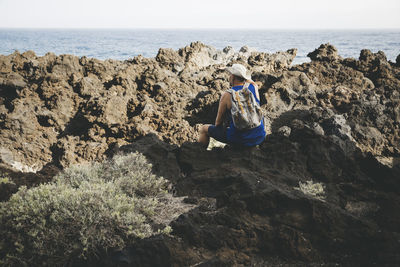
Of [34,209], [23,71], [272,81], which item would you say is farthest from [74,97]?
[272,81]

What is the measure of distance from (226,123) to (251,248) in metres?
2.91

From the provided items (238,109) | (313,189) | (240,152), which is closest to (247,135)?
(240,152)

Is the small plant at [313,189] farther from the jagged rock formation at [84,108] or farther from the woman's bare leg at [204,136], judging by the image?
the jagged rock formation at [84,108]

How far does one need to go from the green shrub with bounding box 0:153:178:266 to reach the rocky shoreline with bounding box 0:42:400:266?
1.28 ft

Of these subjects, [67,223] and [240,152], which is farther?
[240,152]

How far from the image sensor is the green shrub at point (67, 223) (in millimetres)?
3150

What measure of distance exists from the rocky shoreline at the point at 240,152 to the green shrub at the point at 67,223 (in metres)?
0.39

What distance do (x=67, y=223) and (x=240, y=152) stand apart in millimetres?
2896

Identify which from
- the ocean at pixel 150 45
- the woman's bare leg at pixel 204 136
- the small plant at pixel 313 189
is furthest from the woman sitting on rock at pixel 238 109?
the ocean at pixel 150 45

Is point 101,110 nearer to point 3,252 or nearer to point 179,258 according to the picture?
point 3,252

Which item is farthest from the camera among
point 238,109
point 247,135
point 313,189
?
point 247,135

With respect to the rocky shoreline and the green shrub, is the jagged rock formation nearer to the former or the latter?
the rocky shoreline

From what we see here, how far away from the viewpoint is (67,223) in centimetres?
343

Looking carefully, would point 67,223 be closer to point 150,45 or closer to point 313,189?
point 313,189
